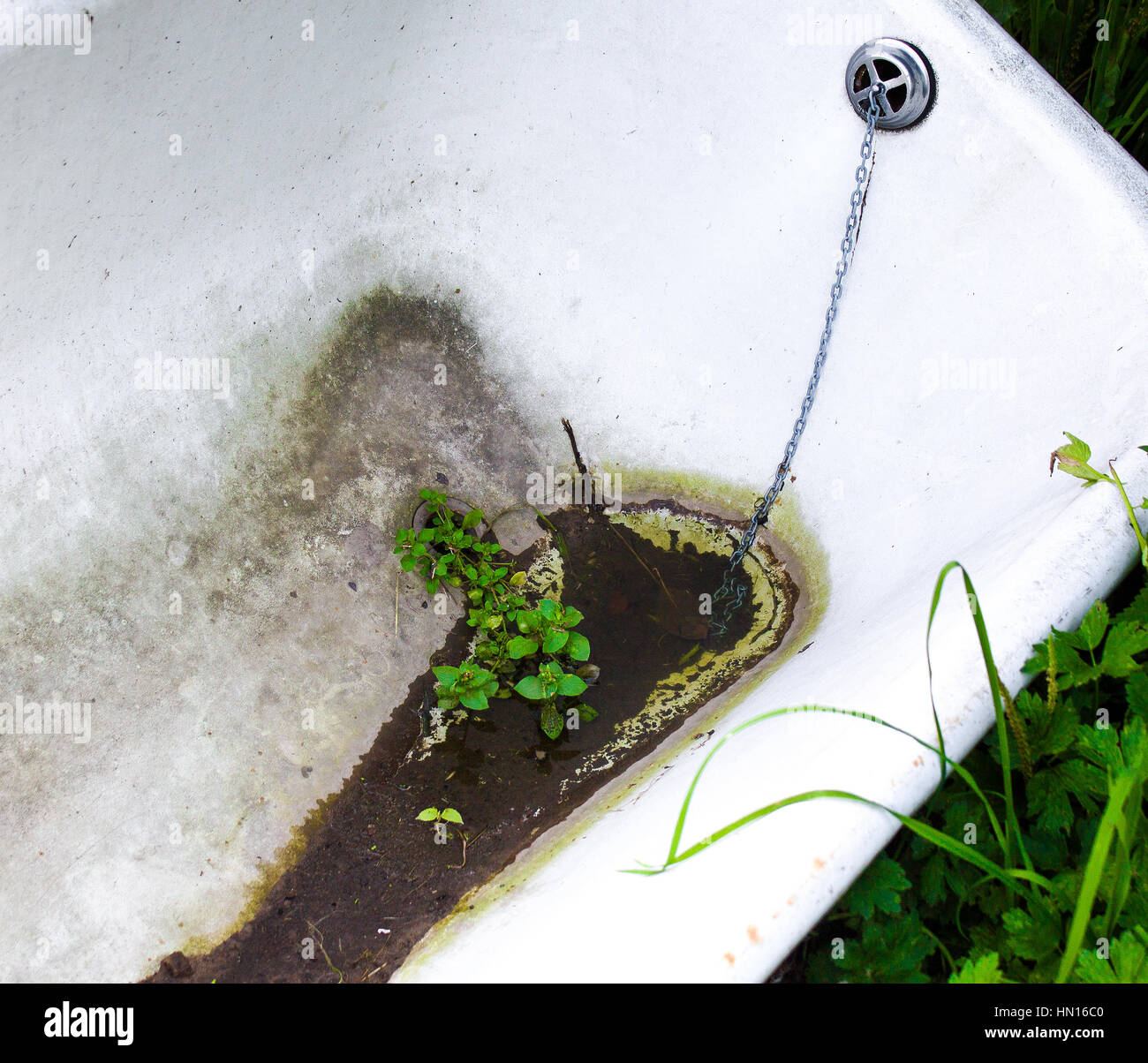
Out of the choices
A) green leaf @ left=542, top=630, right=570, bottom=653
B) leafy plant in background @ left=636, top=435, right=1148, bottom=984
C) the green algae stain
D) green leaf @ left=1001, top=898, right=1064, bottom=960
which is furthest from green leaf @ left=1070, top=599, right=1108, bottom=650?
green leaf @ left=542, top=630, right=570, bottom=653

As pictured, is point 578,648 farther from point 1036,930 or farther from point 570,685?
point 1036,930

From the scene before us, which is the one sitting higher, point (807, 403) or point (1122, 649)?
point (807, 403)

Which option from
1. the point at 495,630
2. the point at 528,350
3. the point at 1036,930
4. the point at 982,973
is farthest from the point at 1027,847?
the point at 528,350

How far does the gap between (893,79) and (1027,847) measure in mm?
1113

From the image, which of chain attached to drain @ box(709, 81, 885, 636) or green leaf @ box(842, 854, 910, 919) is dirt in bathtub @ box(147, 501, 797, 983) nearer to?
chain attached to drain @ box(709, 81, 885, 636)

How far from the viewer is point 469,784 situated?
140 cm

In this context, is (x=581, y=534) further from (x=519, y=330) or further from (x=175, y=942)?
(x=175, y=942)

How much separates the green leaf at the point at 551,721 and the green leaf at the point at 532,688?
3.8 inches

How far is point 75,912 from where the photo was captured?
1266 millimetres

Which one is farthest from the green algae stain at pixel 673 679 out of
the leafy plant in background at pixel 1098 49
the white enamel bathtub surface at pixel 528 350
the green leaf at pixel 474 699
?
the leafy plant in background at pixel 1098 49

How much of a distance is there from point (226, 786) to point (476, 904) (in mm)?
510

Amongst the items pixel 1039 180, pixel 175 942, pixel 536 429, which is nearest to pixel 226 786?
pixel 175 942

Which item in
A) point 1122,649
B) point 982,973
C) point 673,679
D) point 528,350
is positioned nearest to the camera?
point 982,973

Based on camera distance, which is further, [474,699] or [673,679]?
[673,679]
